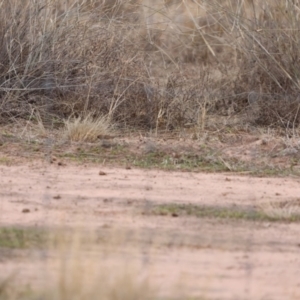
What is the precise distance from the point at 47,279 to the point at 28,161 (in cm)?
334

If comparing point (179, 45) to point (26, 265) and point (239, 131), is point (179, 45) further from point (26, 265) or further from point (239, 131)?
point (26, 265)

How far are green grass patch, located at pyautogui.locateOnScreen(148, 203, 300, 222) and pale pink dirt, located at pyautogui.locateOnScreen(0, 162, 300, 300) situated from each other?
9 cm

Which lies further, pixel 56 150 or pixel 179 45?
pixel 179 45

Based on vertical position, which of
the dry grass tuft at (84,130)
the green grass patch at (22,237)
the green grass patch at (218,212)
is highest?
the green grass patch at (22,237)

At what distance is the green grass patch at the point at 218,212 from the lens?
6012 millimetres

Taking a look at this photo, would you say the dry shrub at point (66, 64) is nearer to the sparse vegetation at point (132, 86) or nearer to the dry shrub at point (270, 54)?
the sparse vegetation at point (132, 86)

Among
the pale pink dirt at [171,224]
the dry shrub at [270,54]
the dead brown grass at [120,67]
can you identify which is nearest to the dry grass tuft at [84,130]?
the dead brown grass at [120,67]

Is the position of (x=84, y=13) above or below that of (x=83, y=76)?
above

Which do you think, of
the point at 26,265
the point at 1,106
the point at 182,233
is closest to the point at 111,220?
the point at 182,233

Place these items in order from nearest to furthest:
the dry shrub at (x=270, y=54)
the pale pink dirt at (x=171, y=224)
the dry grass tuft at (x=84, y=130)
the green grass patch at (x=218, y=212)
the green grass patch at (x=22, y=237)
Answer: the pale pink dirt at (x=171, y=224), the green grass patch at (x=22, y=237), the green grass patch at (x=218, y=212), the dry grass tuft at (x=84, y=130), the dry shrub at (x=270, y=54)

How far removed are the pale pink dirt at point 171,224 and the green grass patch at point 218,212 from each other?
0.09 m

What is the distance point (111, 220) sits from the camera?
18.9 ft

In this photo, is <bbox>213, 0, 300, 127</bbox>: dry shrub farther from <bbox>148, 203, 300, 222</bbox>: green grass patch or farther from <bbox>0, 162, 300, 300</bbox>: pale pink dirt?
<bbox>148, 203, 300, 222</bbox>: green grass patch

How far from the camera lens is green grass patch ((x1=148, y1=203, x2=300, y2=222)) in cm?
601
